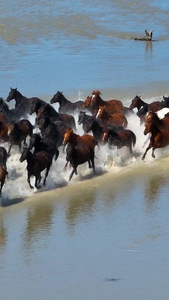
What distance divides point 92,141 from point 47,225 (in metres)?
3.29

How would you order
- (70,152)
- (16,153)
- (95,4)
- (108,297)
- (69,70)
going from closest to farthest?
(108,297) < (70,152) < (16,153) < (69,70) < (95,4)

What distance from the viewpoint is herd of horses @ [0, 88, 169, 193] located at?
15.2 metres

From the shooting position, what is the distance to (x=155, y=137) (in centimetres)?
1622

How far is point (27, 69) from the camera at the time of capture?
2442cm

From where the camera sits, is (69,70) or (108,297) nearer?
(108,297)

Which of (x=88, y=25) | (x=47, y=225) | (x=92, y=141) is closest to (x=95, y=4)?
(x=88, y=25)

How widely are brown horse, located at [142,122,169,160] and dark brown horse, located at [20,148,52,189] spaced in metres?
2.10

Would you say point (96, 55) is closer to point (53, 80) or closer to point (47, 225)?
point (53, 80)

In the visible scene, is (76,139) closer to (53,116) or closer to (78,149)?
(78,149)

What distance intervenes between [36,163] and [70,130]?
39.4 inches

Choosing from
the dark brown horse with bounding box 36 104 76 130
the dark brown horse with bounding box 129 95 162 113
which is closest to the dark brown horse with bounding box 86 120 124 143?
the dark brown horse with bounding box 36 104 76 130

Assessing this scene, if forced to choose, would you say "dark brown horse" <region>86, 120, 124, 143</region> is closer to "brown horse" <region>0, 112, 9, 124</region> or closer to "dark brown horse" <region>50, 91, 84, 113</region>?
"brown horse" <region>0, 112, 9, 124</region>

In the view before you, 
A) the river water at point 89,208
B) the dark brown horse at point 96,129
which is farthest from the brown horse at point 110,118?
the dark brown horse at point 96,129

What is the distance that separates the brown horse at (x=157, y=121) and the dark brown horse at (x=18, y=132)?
2.34 meters
